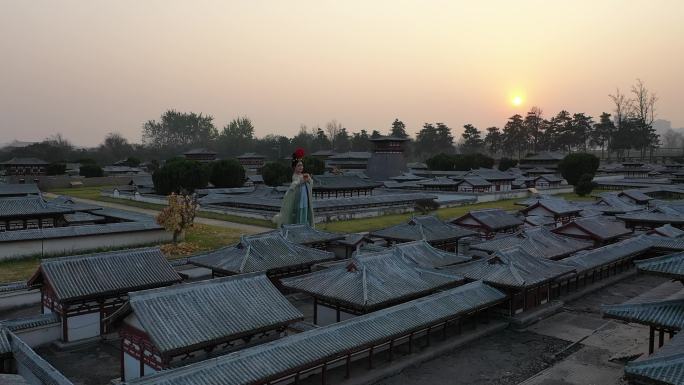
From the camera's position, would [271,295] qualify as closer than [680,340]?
No

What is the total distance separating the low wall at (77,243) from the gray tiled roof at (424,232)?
16694 mm

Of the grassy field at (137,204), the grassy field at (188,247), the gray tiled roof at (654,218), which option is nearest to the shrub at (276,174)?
the grassy field at (137,204)

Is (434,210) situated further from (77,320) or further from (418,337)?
(77,320)

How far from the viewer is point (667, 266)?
17.6 meters

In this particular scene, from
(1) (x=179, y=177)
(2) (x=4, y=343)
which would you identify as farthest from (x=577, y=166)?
(2) (x=4, y=343)

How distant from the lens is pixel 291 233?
104ft

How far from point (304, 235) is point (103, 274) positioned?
1314 cm

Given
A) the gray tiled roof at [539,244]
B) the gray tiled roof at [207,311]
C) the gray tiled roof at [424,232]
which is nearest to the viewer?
the gray tiled roof at [207,311]

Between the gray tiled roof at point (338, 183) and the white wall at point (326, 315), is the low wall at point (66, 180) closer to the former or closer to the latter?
the gray tiled roof at point (338, 183)

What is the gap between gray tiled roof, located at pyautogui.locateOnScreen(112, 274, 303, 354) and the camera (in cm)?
1563

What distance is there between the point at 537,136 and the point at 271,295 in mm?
119930

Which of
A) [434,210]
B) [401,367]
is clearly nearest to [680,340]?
[401,367]

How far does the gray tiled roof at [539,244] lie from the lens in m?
29.9

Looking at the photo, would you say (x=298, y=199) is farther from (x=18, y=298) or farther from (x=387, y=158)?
(x=387, y=158)
